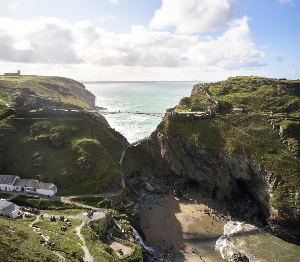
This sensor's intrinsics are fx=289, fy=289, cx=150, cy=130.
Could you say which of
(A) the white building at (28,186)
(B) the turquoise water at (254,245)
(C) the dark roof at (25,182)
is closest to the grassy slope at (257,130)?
(B) the turquoise water at (254,245)

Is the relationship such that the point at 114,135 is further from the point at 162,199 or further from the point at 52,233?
the point at 52,233

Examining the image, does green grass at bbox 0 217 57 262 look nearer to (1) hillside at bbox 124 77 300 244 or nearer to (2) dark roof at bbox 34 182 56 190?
(2) dark roof at bbox 34 182 56 190

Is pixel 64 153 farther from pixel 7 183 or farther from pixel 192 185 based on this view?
pixel 192 185

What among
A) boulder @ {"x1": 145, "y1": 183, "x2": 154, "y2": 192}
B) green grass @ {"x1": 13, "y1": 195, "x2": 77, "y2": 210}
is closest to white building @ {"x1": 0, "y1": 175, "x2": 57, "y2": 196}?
green grass @ {"x1": 13, "y1": 195, "x2": 77, "y2": 210}

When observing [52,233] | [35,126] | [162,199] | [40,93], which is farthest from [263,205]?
[40,93]

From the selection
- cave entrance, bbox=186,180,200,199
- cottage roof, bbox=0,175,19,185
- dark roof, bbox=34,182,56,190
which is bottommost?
cave entrance, bbox=186,180,200,199

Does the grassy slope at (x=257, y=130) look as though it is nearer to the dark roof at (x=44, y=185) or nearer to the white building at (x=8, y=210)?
the dark roof at (x=44, y=185)
